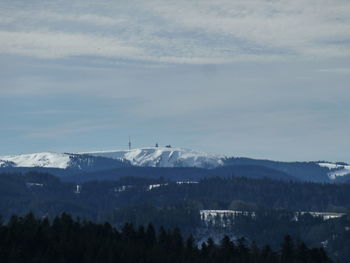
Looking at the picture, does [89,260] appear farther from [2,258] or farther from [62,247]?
[2,258]

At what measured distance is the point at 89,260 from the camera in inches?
7707

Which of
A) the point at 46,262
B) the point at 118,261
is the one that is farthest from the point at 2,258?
the point at 118,261

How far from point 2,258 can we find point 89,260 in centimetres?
2068

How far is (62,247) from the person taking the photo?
7859 inches

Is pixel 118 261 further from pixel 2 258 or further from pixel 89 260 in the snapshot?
pixel 2 258

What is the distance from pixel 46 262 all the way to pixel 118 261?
676 inches

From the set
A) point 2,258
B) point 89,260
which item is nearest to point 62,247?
point 89,260

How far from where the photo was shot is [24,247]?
19850 centimetres

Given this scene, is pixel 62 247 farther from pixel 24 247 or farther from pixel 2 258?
pixel 2 258

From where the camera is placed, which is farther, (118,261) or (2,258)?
(118,261)

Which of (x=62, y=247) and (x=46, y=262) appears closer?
(x=46, y=262)

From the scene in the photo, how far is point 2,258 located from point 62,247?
803 inches

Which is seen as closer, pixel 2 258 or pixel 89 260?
pixel 2 258

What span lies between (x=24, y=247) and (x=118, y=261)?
744 inches
